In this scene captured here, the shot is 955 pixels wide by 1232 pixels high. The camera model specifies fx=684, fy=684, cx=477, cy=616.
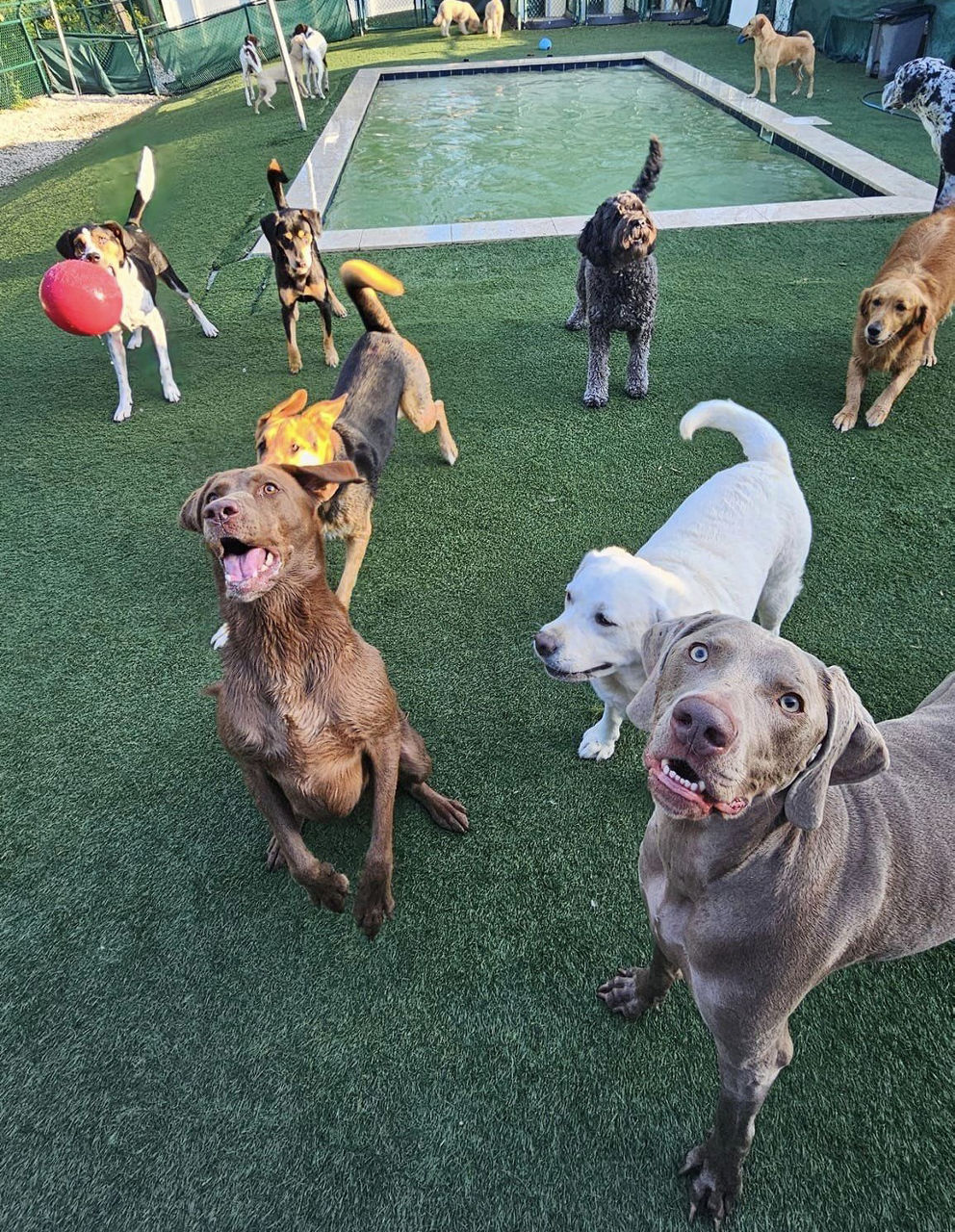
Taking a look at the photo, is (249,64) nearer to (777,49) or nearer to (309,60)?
(309,60)

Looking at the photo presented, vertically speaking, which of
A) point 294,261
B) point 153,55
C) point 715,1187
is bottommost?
point 715,1187

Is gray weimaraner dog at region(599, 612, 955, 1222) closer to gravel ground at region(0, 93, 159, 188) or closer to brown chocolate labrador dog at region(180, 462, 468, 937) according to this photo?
brown chocolate labrador dog at region(180, 462, 468, 937)

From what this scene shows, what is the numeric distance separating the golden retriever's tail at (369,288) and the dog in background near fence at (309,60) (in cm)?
1296

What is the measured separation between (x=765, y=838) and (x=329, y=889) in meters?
1.43

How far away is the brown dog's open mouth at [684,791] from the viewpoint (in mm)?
1229

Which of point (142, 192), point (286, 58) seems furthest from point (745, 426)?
point (286, 58)

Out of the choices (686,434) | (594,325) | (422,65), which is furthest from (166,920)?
(422,65)

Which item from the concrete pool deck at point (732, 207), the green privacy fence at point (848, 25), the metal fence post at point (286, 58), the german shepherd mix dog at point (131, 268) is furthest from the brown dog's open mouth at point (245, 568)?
the green privacy fence at point (848, 25)

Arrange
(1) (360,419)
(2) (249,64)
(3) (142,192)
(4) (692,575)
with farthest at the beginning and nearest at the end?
1. (2) (249,64)
2. (3) (142,192)
3. (1) (360,419)
4. (4) (692,575)

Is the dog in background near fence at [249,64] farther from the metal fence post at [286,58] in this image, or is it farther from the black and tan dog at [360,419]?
the black and tan dog at [360,419]

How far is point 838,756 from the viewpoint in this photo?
1.33 meters

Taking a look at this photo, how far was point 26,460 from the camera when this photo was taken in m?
5.05

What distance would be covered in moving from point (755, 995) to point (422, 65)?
2087 centimetres

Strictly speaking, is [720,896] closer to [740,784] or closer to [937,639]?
[740,784]
